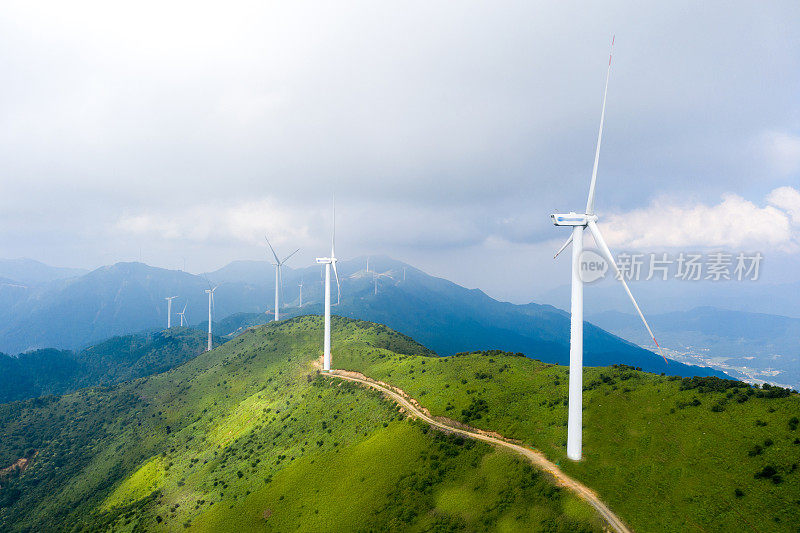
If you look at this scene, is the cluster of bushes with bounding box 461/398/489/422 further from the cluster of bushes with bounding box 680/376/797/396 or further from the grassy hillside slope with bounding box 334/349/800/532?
the cluster of bushes with bounding box 680/376/797/396

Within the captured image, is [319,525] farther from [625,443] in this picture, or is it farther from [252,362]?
[252,362]

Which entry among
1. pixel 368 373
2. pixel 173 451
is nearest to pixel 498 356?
pixel 368 373

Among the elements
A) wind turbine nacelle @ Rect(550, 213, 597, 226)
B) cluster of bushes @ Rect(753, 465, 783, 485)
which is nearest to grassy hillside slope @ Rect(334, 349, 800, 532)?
cluster of bushes @ Rect(753, 465, 783, 485)

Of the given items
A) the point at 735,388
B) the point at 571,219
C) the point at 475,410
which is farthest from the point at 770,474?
the point at 475,410

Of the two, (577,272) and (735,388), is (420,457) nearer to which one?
(577,272)

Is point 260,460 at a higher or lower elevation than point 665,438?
lower

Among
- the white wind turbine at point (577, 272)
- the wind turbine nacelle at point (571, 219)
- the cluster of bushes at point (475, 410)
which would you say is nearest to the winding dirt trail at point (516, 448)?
the cluster of bushes at point (475, 410)

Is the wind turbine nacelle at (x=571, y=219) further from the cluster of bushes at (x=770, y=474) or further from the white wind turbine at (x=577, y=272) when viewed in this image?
the cluster of bushes at (x=770, y=474)
